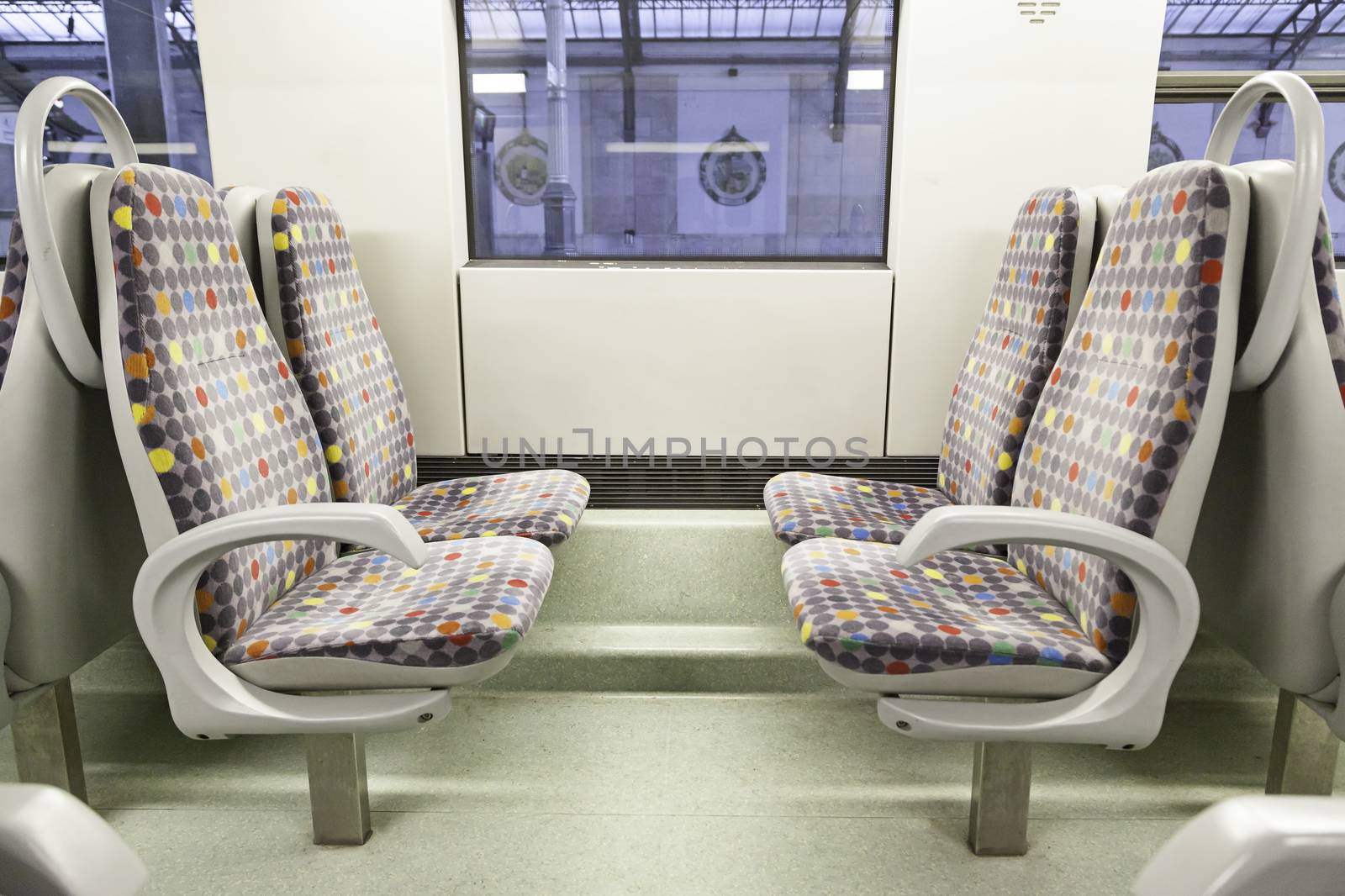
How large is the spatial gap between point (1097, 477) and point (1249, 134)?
6.02 ft

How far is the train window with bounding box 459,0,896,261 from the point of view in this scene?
2598 mm

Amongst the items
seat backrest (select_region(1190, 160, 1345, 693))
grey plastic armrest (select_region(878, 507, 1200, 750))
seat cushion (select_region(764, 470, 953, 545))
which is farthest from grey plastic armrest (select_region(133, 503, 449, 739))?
seat backrest (select_region(1190, 160, 1345, 693))

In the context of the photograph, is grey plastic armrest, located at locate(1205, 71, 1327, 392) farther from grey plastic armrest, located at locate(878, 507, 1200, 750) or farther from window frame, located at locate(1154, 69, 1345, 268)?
window frame, located at locate(1154, 69, 1345, 268)

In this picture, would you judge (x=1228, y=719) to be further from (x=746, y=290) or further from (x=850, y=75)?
(x=850, y=75)

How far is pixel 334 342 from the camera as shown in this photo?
195cm

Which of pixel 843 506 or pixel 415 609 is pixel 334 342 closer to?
pixel 415 609

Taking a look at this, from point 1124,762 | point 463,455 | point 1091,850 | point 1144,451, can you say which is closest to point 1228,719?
point 1124,762

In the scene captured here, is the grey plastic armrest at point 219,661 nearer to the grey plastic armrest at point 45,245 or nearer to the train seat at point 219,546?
the train seat at point 219,546

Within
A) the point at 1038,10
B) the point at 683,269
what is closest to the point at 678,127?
the point at 683,269

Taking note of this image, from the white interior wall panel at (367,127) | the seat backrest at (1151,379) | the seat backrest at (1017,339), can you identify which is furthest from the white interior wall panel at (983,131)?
the white interior wall panel at (367,127)

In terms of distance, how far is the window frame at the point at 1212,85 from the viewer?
2484mm

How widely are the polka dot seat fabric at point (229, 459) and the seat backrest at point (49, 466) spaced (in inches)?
4.0

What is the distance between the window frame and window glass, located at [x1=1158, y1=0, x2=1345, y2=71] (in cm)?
4

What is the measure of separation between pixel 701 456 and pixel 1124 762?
4.15 ft
